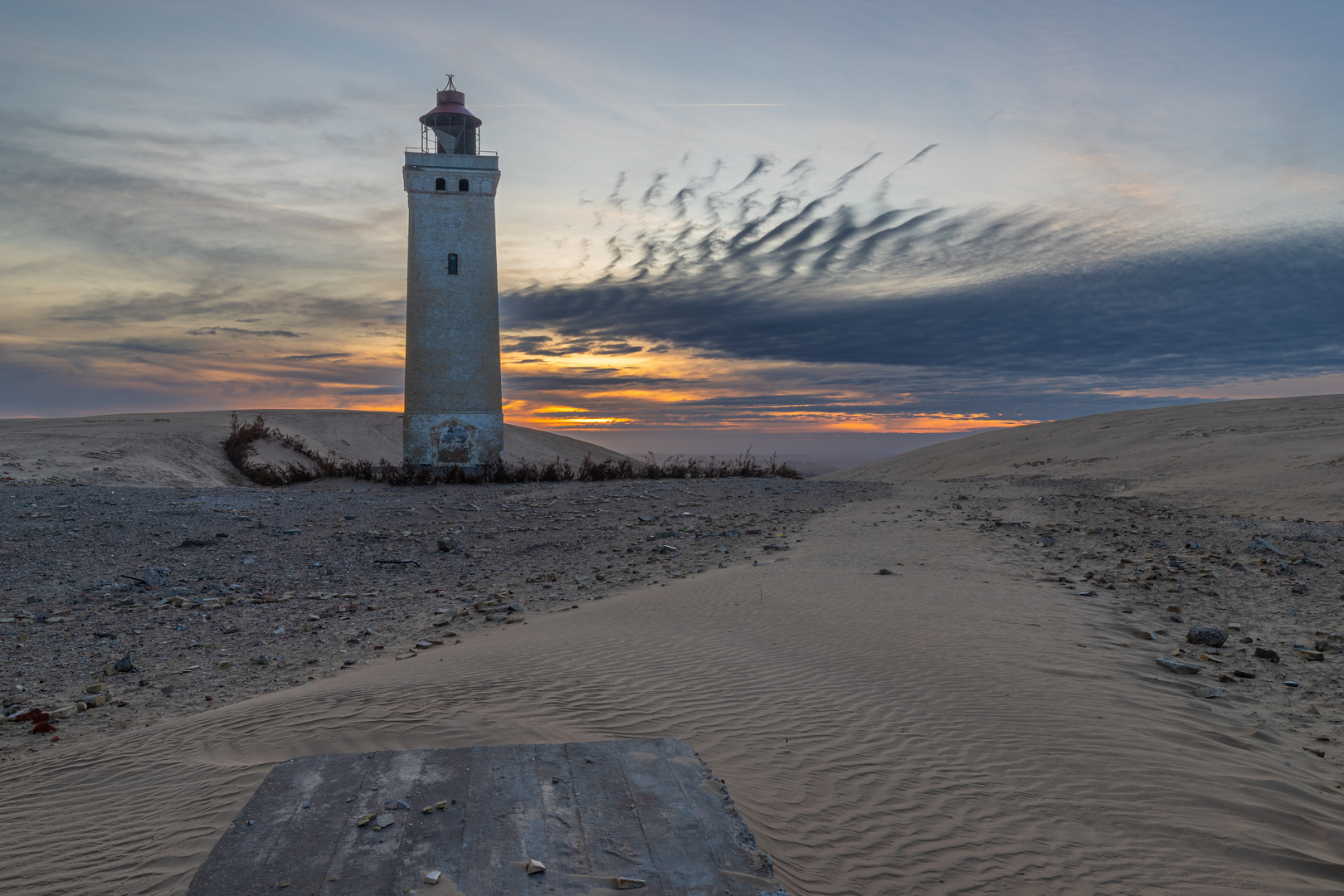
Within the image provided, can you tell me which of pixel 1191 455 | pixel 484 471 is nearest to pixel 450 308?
pixel 484 471

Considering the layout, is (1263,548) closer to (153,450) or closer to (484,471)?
(484,471)

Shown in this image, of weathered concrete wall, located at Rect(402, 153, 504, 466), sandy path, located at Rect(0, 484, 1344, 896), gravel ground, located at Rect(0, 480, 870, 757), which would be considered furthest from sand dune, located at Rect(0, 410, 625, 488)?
sandy path, located at Rect(0, 484, 1344, 896)

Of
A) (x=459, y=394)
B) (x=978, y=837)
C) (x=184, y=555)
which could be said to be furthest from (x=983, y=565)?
(x=459, y=394)

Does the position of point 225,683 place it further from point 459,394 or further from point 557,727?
point 459,394

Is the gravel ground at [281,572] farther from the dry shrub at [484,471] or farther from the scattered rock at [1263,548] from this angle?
the scattered rock at [1263,548]

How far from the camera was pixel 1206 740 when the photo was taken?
15.1ft

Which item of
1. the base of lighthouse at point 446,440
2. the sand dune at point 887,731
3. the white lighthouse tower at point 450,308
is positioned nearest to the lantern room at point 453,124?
the white lighthouse tower at point 450,308

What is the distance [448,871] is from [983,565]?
29.7 ft

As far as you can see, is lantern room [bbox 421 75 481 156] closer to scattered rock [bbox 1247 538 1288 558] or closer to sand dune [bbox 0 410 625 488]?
sand dune [bbox 0 410 625 488]

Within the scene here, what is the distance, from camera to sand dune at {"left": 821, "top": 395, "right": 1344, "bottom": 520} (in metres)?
15.1

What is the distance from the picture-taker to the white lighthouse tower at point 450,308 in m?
20.7

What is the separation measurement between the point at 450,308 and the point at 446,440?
3.89 m

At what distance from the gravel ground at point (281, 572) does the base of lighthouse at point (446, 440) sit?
13.5 ft

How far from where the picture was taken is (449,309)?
68.3ft
